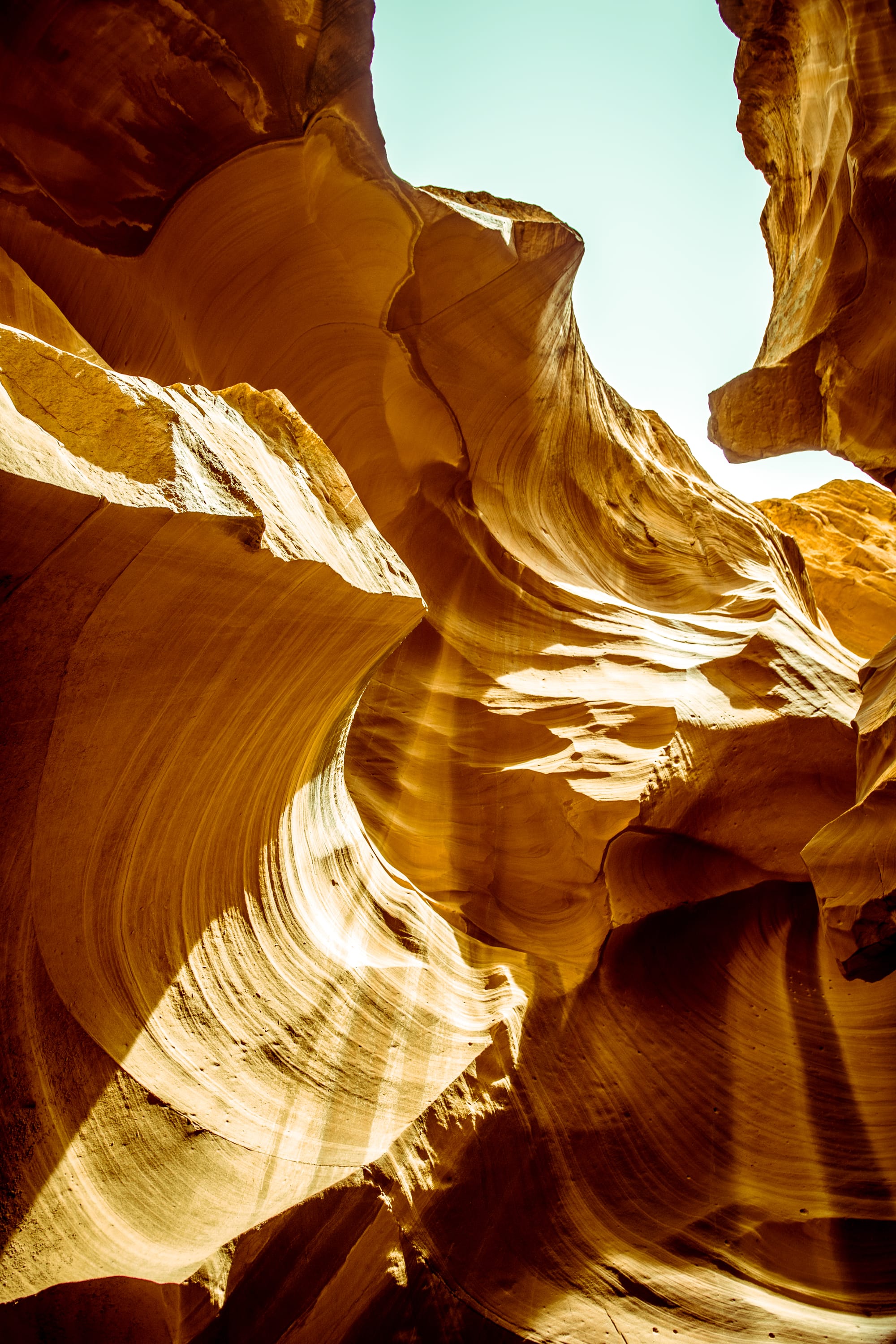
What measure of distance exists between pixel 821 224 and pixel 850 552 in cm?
810

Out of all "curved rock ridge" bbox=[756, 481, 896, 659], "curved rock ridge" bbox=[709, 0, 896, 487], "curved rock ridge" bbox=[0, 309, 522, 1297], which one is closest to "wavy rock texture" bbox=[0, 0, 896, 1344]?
"curved rock ridge" bbox=[0, 309, 522, 1297]

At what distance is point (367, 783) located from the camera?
193 inches

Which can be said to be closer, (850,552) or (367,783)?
(367,783)

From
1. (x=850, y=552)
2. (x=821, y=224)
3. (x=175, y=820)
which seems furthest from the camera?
(x=850, y=552)

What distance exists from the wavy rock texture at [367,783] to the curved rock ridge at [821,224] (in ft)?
3.94

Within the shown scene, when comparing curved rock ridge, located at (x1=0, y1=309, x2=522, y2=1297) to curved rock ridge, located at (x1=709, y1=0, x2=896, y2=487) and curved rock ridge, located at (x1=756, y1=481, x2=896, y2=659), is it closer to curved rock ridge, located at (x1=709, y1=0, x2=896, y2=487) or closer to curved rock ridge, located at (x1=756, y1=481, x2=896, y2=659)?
curved rock ridge, located at (x1=709, y1=0, x2=896, y2=487)

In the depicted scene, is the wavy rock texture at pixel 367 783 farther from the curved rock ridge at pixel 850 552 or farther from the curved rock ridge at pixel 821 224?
the curved rock ridge at pixel 850 552

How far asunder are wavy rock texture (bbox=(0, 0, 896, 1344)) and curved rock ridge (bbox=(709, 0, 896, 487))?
1200mm


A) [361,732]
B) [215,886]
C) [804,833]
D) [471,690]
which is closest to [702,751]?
[804,833]

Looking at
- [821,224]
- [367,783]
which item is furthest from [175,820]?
[821,224]

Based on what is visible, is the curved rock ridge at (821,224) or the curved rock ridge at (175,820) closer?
the curved rock ridge at (175,820)

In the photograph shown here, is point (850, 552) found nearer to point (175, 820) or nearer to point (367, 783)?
point (367, 783)

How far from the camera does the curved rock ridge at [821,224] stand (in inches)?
159

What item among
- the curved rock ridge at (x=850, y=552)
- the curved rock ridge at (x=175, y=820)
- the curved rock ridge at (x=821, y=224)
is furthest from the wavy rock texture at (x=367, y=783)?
the curved rock ridge at (x=850, y=552)
